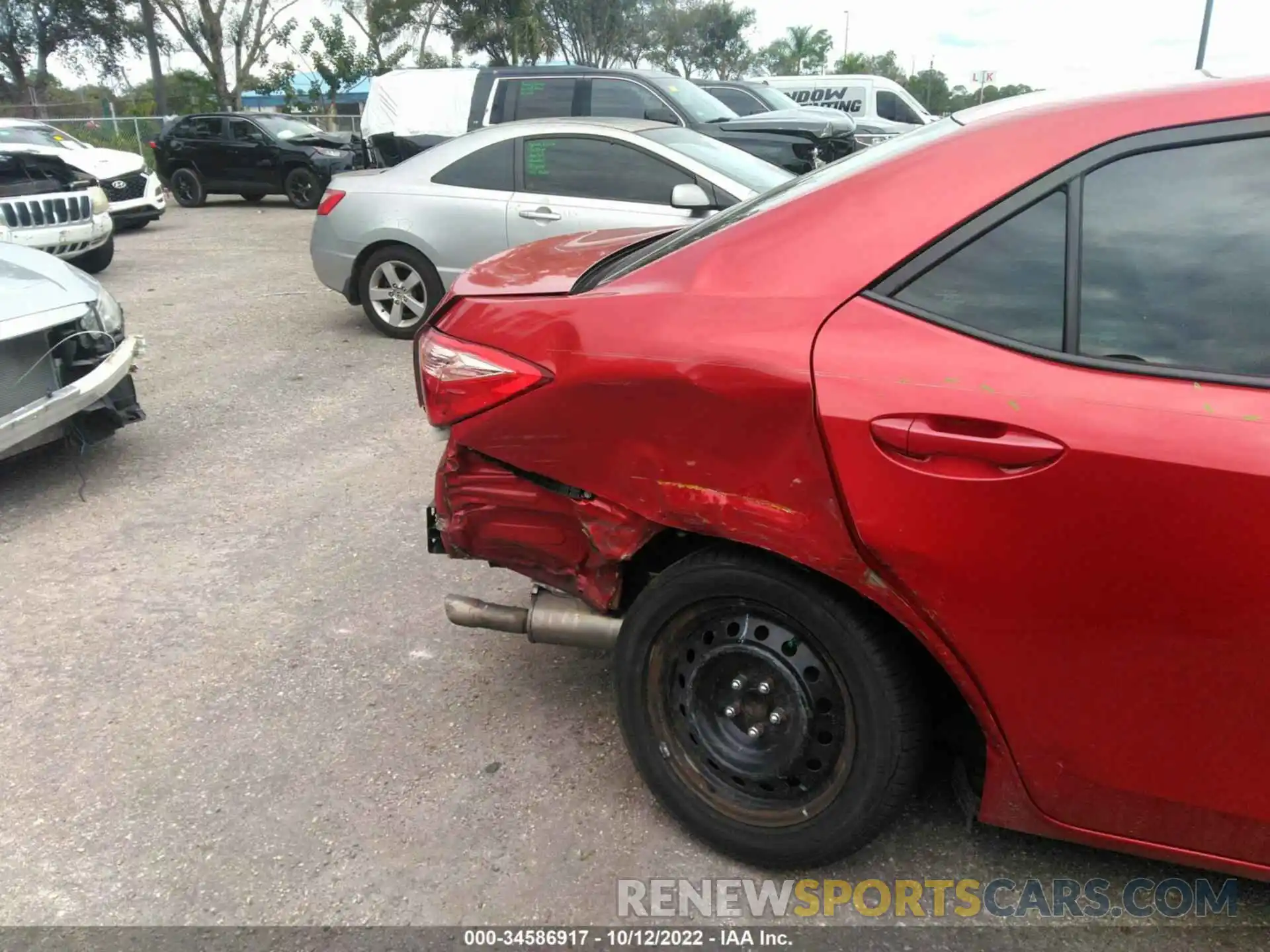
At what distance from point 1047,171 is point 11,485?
4765 millimetres

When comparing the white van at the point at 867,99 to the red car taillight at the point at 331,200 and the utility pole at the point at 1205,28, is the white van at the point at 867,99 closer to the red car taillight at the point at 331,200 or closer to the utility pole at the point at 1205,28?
the utility pole at the point at 1205,28

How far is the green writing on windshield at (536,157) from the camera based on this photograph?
270 inches

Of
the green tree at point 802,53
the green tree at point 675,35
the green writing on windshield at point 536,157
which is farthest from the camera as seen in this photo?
the green tree at point 802,53

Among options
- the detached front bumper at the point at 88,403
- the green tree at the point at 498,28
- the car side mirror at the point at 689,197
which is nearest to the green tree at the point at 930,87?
the green tree at the point at 498,28

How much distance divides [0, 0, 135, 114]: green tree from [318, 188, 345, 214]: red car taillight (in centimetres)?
3371

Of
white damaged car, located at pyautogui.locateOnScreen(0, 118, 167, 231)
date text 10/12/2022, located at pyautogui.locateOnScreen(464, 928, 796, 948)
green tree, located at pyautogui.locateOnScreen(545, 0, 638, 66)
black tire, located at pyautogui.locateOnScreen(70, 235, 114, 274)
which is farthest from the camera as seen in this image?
green tree, located at pyautogui.locateOnScreen(545, 0, 638, 66)

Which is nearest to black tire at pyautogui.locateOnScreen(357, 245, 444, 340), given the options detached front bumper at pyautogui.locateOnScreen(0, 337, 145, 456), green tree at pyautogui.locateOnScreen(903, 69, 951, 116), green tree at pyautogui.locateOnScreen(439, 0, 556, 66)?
detached front bumper at pyautogui.locateOnScreen(0, 337, 145, 456)

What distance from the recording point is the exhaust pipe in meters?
2.55

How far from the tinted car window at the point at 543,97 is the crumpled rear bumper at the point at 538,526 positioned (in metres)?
8.74

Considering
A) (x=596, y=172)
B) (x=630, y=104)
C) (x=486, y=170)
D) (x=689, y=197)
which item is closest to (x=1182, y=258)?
(x=689, y=197)

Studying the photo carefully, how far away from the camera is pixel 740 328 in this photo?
6.84 feet

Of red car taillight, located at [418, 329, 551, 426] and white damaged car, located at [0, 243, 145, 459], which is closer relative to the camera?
red car taillight, located at [418, 329, 551, 426]

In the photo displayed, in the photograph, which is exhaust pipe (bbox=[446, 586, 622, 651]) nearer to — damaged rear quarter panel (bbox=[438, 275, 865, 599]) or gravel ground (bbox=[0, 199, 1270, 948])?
damaged rear quarter panel (bbox=[438, 275, 865, 599])

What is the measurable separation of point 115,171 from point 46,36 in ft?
89.9
